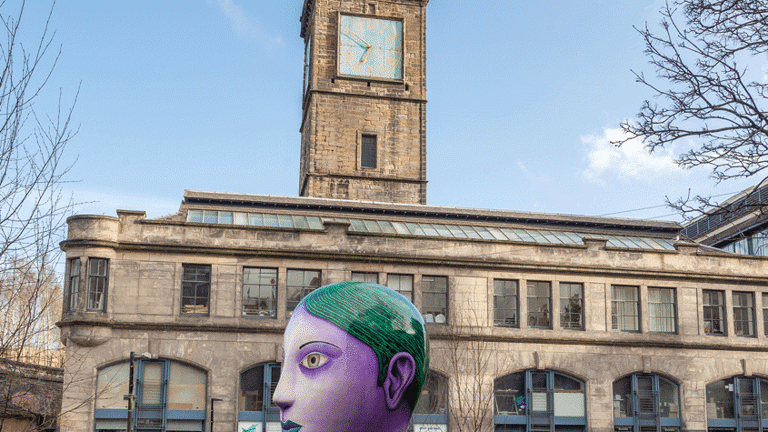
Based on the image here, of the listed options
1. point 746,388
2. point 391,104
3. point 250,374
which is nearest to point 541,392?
point 746,388

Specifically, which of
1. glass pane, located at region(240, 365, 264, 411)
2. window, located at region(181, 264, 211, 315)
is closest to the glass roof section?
window, located at region(181, 264, 211, 315)

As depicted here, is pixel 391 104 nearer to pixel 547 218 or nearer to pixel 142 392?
pixel 547 218

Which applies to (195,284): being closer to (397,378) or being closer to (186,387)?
(186,387)

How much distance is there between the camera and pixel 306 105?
175ft

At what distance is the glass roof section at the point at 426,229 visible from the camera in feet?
122

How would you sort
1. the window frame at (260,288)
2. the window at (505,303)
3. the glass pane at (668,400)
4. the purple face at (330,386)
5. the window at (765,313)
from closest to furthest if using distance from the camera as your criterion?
the purple face at (330,386)
the window frame at (260,288)
the window at (505,303)
the glass pane at (668,400)
the window at (765,313)

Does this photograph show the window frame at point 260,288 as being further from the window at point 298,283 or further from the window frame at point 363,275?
the window frame at point 363,275

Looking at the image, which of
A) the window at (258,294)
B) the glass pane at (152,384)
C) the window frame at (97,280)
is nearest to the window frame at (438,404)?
the window at (258,294)

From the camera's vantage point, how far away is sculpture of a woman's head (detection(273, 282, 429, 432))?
4.68 m

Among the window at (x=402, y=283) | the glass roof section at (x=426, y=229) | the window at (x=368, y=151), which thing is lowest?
the window at (x=402, y=283)

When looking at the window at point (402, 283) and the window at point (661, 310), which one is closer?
the window at point (402, 283)

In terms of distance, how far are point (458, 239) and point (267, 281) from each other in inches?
319

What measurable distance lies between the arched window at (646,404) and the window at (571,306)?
2.98 meters

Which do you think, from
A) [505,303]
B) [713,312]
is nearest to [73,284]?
[505,303]
